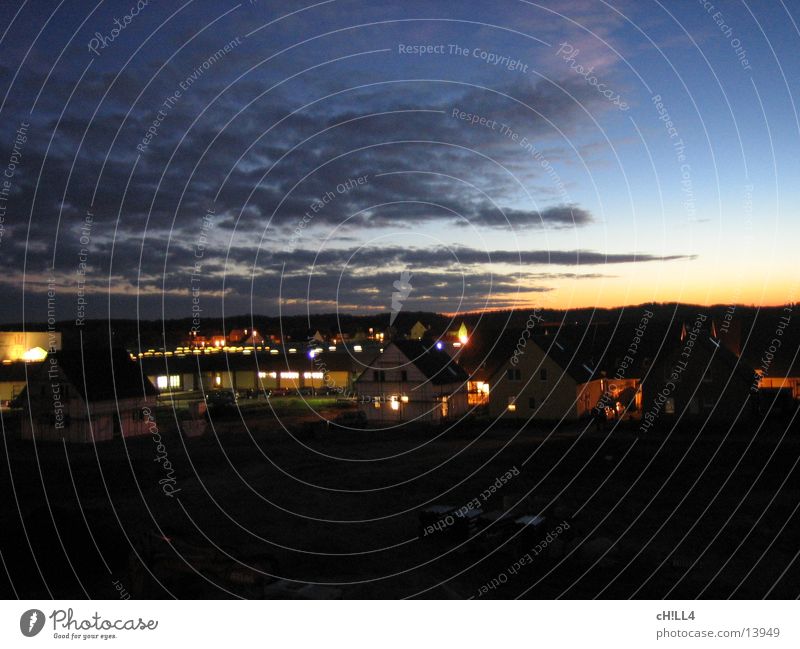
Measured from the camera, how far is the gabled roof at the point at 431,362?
3584 cm

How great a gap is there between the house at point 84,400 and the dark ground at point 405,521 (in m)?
3.92

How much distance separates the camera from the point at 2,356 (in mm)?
57812

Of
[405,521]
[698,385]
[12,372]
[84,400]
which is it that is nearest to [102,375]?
[84,400]

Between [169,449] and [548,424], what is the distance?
56.1 ft

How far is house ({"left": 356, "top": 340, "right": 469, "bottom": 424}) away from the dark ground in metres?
8.49

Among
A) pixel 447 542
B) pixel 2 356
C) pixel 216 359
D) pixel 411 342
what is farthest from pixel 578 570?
pixel 2 356

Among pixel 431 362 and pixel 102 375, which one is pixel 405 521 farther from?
pixel 102 375

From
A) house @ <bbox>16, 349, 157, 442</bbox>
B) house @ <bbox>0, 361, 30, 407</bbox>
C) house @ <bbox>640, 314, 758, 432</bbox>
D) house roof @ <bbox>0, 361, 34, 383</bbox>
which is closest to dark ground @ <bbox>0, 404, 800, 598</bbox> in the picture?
house @ <bbox>16, 349, 157, 442</bbox>

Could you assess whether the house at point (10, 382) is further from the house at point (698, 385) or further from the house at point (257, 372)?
the house at point (698, 385)

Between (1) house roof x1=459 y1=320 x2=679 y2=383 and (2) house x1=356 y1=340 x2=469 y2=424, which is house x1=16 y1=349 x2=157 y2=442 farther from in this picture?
(1) house roof x1=459 y1=320 x2=679 y2=383

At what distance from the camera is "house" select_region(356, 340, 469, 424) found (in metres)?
35.5

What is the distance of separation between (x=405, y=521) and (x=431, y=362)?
69.5 ft

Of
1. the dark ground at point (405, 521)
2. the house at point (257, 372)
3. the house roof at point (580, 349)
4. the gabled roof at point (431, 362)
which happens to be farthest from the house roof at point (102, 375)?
the house roof at point (580, 349)

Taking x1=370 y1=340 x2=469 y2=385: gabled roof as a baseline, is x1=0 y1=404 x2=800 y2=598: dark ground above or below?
below
